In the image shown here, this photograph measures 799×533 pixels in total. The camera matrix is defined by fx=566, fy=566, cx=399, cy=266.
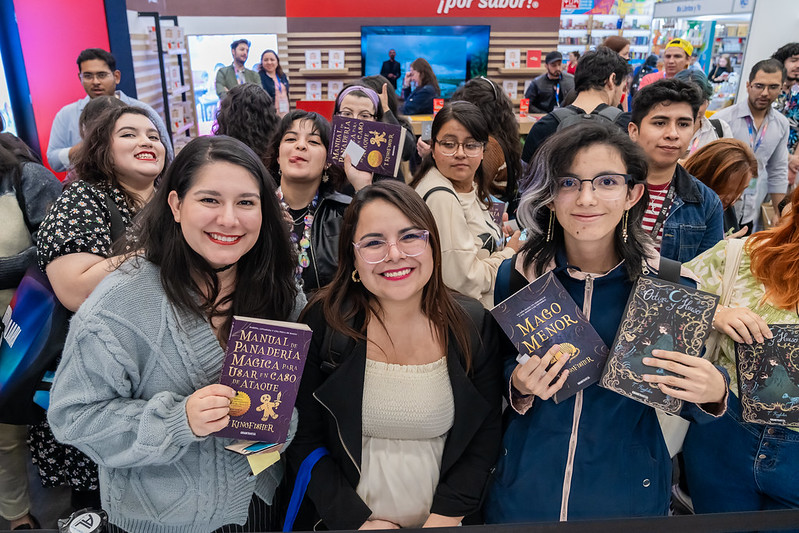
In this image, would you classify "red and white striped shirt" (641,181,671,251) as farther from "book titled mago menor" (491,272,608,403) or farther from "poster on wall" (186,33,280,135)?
"poster on wall" (186,33,280,135)

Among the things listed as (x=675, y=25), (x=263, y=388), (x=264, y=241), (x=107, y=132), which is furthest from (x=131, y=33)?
(x=675, y=25)

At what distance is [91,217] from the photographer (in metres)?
2.12

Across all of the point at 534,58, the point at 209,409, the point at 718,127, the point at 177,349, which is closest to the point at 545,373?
the point at 209,409

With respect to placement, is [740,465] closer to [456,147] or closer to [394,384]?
[394,384]

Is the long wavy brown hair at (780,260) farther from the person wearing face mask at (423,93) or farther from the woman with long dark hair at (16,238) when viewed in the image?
the person wearing face mask at (423,93)

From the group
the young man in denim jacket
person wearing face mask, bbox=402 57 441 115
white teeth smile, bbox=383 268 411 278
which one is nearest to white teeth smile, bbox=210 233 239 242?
white teeth smile, bbox=383 268 411 278

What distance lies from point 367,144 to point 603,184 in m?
1.34

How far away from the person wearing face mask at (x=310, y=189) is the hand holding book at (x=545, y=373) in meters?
1.18

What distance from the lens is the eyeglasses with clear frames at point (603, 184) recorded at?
1.59m

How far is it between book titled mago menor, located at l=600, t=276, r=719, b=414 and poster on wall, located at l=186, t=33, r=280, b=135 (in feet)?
30.3

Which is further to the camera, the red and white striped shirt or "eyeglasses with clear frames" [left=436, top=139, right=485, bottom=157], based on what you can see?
"eyeglasses with clear frames" [left=436, top=139, right=485, bottom=157]

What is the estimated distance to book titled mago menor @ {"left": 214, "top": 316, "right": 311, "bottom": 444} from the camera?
149 cm

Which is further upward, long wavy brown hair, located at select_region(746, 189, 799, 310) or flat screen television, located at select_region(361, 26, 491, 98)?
flat screen television, located at select_region(361, 26, 491, 98)

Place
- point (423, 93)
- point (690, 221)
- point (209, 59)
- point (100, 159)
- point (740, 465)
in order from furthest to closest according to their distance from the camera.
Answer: point (209, 59) → point (423, 93) → point (690, 221) → point (100, 159) → point (740, 465)
